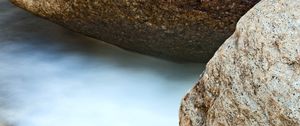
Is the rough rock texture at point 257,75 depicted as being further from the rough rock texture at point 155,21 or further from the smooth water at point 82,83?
the smooth water at point 82,83

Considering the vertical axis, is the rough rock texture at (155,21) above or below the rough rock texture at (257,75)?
above

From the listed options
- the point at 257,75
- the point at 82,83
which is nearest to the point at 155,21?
the point at 82,83

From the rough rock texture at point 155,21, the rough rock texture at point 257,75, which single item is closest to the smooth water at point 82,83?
the rough rock texture at point 155,21

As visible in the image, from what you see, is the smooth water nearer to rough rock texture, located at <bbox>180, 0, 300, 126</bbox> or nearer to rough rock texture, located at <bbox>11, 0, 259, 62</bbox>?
rough rock texture, located at <bbox>11, 0, 259, 62</bbox>

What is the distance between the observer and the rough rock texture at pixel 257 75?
1.96 meters

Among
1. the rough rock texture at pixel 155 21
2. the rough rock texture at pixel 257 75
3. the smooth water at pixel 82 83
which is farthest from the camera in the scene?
the smooth water at pixel 82 83

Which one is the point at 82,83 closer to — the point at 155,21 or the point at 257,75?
the point at 155,21

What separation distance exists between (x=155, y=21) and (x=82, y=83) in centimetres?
113

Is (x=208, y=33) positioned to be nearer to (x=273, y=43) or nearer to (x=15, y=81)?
(x=273, y=43)

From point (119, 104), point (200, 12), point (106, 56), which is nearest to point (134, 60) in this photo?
point (106, 56)

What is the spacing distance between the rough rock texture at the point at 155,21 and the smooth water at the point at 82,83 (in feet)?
0.72

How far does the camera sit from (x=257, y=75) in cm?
206

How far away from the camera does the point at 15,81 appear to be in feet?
14.6

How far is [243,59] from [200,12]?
1.33 meters
